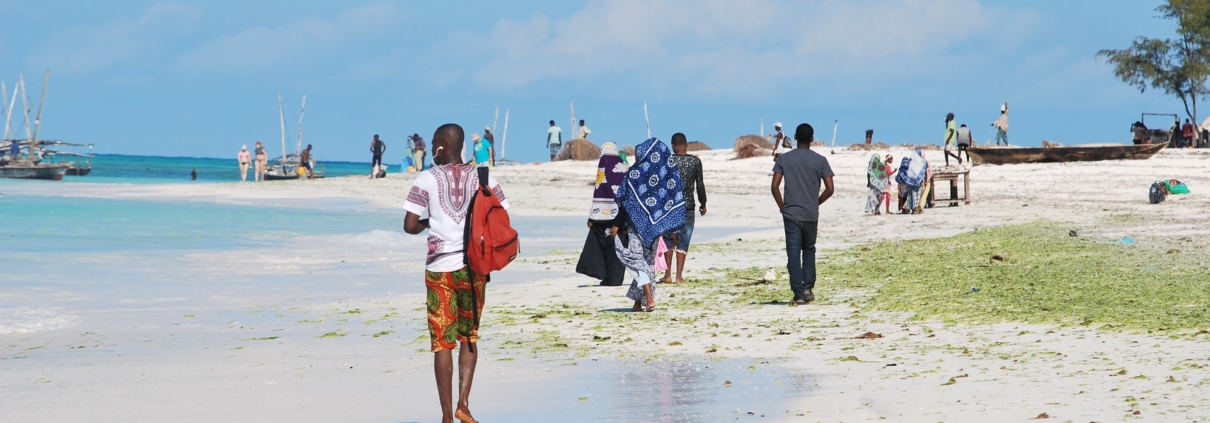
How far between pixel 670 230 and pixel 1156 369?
16.0 feet

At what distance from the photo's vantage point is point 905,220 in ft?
76.6

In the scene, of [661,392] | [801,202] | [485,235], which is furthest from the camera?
[801,202]

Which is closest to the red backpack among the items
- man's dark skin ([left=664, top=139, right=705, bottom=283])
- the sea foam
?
the sea foam

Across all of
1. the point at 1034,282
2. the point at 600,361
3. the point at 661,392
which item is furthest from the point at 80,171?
the point at 661,392

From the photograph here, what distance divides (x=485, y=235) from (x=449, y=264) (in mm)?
237

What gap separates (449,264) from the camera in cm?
600

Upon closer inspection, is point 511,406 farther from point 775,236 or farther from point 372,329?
point 775,236

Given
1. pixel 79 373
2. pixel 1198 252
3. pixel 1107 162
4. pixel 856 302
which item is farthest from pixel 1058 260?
pixel 1107 162

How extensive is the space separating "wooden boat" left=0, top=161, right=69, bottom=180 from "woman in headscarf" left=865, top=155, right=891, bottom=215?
41.8 metres

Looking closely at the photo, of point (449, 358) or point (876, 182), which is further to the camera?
point (876, 182)

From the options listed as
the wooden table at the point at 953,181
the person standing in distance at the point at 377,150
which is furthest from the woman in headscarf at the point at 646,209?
the person standing in distance at the point at 377,150

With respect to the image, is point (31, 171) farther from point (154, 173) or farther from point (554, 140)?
point (154, 173)

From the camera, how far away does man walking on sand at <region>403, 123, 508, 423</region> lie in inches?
236

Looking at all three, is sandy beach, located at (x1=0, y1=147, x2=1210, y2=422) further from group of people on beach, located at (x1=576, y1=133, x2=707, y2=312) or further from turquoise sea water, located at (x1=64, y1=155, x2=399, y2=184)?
turquoise sea water, located at (x1=64, y1=155, x2=399, y2=184)
